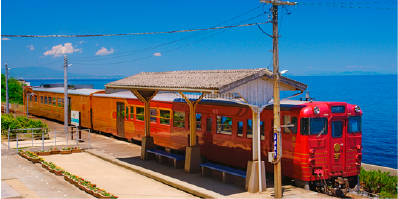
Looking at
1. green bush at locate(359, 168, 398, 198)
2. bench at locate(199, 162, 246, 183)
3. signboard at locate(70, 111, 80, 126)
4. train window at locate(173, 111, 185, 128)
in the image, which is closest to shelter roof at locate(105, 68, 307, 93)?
train window at locate(173, 111, 185, 128)

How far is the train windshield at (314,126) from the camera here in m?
11.1

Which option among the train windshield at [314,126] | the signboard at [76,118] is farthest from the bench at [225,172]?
the signboard at [76,118]

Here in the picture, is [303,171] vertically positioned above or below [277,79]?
below

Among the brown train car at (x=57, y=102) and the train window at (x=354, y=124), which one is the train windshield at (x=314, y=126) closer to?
the train window at (x=354, y=124)

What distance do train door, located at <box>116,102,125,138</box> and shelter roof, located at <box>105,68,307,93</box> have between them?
5732mm

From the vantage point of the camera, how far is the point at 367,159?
30906 mm

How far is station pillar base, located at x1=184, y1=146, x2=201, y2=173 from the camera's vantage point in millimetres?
13766

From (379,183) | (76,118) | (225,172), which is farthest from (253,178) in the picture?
(76,118)

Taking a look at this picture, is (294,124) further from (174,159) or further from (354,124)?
(174,159)

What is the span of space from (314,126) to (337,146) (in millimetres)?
1030

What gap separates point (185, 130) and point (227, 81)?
541 centimetres

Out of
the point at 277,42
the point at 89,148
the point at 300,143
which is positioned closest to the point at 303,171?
the point at 300,143

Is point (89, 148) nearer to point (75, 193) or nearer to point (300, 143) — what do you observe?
point (75, 193)

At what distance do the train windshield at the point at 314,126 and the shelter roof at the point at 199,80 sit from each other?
1072 millimetres
